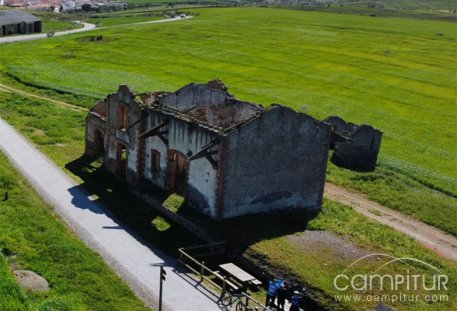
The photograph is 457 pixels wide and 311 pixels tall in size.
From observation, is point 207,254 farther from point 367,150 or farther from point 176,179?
point 367,150

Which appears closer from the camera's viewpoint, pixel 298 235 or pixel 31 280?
pixel 31 280

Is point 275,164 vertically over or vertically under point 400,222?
over

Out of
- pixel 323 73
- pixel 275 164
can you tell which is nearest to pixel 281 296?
pixel 275 164

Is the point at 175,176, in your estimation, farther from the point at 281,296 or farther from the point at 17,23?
the point at 17,23

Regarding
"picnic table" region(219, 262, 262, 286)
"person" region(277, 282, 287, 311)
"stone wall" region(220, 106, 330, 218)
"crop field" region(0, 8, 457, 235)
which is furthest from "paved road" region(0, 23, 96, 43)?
"person" region(277, 282, 287, 311)

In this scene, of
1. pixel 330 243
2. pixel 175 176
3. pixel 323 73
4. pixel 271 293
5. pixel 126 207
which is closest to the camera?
pixel 271 293

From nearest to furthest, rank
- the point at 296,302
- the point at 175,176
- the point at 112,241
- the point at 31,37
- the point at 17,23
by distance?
the point at 296,302, the point at 112,241, the point at 175,176, the point at 31,37, the point at 17,23
